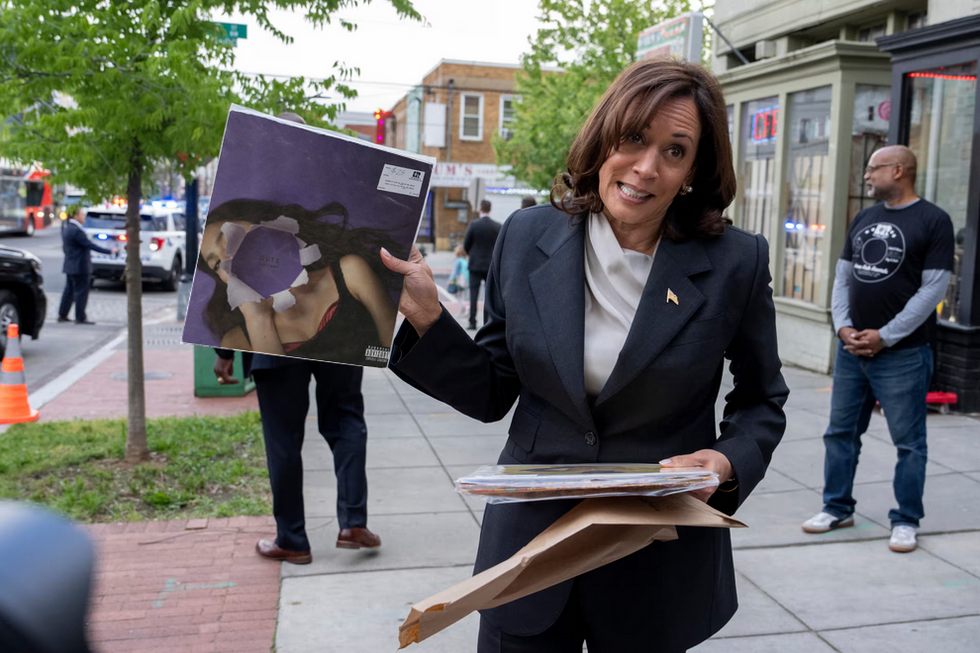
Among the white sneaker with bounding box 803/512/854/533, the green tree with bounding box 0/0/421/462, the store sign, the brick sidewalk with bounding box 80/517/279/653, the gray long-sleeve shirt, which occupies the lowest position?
the brick sidewalk with bounding box 80/517/279/653

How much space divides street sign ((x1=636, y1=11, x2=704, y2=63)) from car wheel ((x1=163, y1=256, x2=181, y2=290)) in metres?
13.0

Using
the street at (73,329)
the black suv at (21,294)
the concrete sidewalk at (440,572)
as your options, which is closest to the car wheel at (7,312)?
the black suv at (21,294)

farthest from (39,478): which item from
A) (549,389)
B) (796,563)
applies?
(549,389)

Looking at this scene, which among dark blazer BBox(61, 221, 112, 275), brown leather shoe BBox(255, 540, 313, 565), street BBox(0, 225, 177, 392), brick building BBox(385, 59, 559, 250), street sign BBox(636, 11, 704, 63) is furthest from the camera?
brick building BBox(385, 59, 559, 250)

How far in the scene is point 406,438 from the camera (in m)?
7.97

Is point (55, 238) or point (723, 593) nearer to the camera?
point (723, 593)

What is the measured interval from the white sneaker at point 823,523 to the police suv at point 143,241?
18470 millimetres

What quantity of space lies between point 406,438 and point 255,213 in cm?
611

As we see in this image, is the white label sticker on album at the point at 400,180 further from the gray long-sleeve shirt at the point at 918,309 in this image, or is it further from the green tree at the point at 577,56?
the green tree at the point at 577,56

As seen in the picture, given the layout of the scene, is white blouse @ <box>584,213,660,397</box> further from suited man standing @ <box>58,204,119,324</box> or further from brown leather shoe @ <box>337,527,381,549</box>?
suited man standing @ <box>58,204,119,324</box>

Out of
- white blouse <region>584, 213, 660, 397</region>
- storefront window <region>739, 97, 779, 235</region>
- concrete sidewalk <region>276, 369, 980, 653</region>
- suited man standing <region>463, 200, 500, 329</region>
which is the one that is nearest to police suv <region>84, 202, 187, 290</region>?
suited man standing <region>463, 200, 500, 329</region>

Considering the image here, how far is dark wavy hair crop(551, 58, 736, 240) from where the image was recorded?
205cm

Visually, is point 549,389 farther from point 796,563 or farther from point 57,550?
point 796,563

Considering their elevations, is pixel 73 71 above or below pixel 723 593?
above
